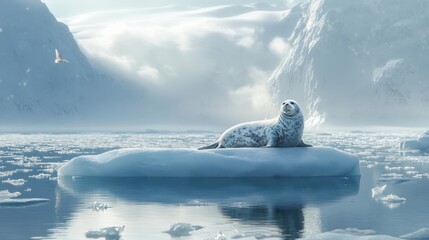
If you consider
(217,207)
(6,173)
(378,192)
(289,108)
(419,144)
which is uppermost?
(289,108)

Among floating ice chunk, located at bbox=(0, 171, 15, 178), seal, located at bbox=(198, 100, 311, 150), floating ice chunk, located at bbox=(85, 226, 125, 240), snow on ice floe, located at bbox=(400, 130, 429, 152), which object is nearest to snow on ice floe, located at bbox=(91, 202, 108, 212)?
floating ice chunk, located at bbox=(85, 226, 125, 240)

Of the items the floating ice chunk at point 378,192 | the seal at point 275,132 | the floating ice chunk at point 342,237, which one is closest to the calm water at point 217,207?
the floating ice chunk at point 378,192

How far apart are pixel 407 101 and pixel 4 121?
309ft

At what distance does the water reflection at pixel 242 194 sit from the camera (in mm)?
16594

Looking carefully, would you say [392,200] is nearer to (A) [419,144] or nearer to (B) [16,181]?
(B) [16,181]

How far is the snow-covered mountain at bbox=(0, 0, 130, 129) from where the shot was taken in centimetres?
18638

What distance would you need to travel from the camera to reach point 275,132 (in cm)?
2539

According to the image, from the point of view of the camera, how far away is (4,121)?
188 metres

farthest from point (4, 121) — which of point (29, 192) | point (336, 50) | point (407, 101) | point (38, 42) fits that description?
point (29, 192)

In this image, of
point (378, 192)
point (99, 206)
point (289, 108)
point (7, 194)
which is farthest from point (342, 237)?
point (289, 108)

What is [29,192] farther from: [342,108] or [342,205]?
[342,108]

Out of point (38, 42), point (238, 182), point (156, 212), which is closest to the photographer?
point (156, 212)

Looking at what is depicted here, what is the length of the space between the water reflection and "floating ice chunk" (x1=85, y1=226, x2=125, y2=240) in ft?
2.74

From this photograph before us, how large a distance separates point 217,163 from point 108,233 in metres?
10.6
